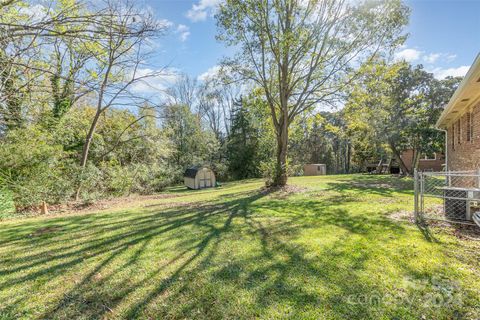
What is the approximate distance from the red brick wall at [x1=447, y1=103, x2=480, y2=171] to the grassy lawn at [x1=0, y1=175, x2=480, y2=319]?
13.3ft

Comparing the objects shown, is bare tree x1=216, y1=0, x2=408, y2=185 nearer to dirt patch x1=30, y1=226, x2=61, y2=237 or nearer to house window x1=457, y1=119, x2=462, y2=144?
house window x1=457, y1=119, x2=462, y2=144

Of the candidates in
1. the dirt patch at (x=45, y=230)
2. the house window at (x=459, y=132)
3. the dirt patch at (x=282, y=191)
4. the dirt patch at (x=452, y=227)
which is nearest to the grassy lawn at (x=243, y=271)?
the dirt patch at (x=45, y=230)

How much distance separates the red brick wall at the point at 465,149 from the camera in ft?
22.3

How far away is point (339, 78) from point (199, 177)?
43.1 ft

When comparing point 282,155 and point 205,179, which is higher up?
point 282,155

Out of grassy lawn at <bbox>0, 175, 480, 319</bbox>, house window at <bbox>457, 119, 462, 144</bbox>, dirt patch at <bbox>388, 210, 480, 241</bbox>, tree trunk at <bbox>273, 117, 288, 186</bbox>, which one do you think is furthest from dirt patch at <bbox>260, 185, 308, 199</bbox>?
house window at <bbox>457, 119, 462, 144</bbox>

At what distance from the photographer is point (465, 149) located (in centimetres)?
818

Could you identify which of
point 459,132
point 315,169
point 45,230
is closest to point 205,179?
point 315,169

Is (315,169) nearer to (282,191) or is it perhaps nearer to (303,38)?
(282,191)

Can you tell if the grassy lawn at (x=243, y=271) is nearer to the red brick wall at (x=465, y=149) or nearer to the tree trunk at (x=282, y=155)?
the red brick wall at (x=465, y=149)

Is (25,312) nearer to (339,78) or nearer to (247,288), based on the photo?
(247,288)

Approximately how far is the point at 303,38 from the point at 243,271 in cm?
990

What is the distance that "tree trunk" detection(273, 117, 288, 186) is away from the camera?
11336mm

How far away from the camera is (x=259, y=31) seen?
1023 centimetres
